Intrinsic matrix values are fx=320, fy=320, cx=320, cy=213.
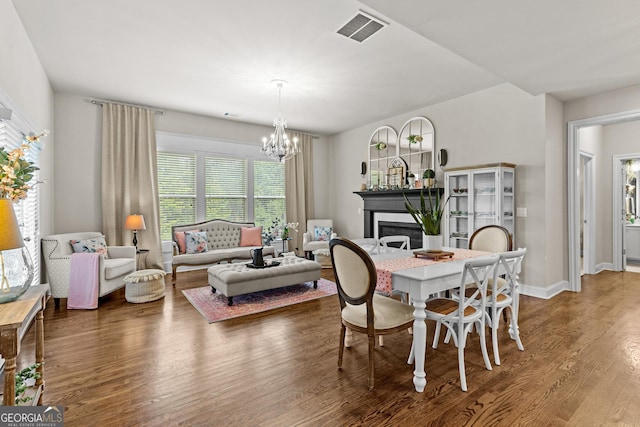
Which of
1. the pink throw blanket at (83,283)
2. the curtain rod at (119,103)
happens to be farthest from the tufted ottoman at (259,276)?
the curtain rod at (119,103)

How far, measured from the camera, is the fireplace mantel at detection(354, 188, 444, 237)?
5.50 metres

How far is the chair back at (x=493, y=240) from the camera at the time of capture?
10.4ft

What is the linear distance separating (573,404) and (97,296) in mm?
4640

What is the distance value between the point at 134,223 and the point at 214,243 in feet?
4.42

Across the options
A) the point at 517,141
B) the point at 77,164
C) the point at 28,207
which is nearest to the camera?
the point at 28,207

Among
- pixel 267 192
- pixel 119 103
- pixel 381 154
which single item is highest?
pixel 119 103

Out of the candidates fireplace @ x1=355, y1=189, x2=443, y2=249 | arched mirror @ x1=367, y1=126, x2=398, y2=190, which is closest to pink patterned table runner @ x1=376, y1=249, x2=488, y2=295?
fireplace @ x1=355, y1=189, x2=443, y2=249

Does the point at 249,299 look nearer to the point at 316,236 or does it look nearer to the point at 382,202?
the point at 316,236

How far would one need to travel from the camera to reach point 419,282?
2088mm

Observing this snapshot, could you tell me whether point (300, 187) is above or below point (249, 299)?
above

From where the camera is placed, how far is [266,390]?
2.13 m

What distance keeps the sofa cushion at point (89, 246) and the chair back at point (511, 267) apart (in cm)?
474

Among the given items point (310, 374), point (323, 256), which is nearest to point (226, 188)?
point (323, 256)

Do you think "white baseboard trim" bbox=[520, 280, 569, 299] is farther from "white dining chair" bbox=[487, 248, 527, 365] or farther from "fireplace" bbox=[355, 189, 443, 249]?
"white dining chair" bbox=[487, 248, 527, 365]
